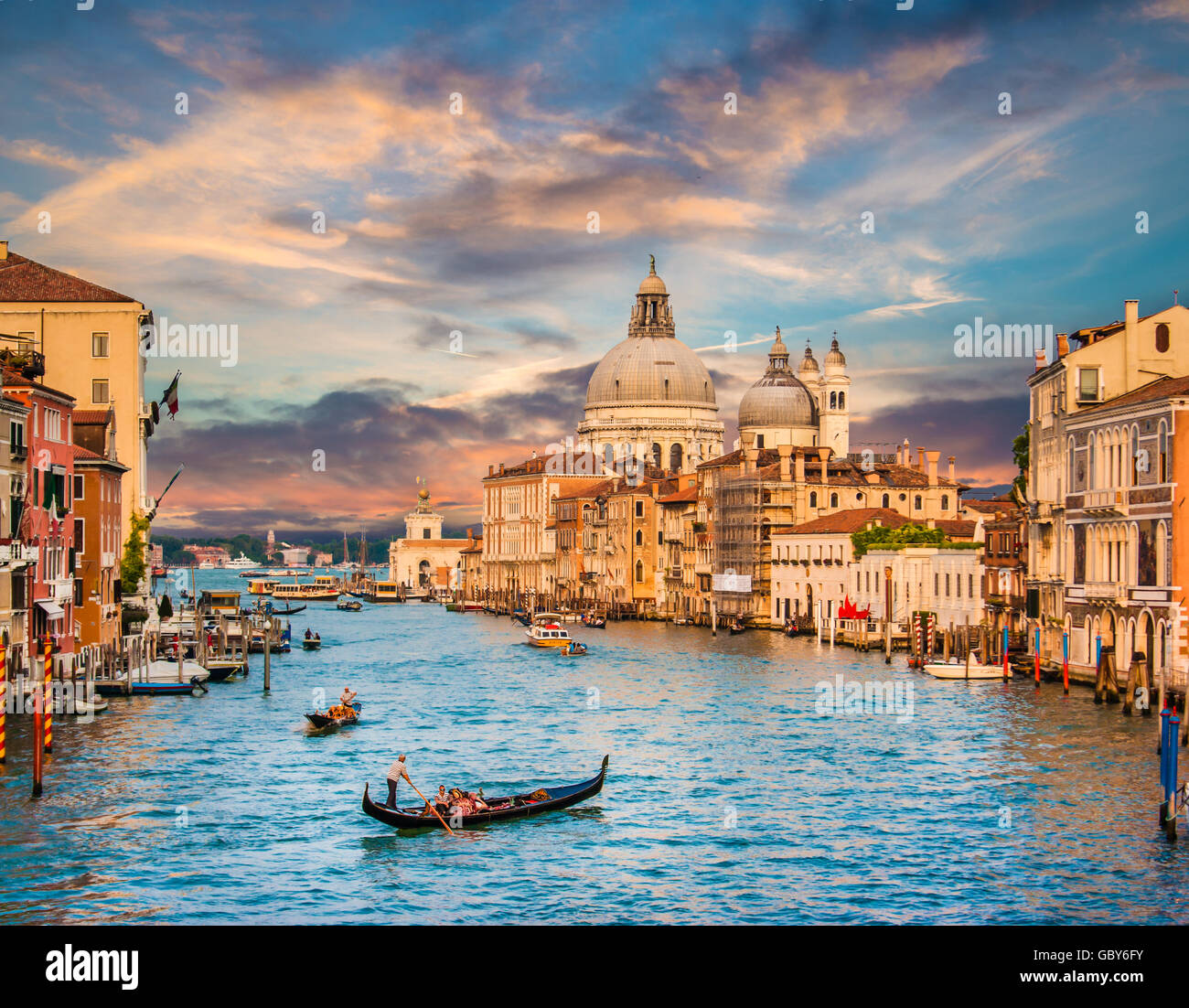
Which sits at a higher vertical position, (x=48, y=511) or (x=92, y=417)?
(x=92, y=417)

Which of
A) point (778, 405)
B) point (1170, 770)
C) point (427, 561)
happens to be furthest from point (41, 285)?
point (427, 561)

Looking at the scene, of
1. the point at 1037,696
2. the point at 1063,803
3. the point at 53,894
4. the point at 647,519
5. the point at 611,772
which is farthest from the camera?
the point at 647,519

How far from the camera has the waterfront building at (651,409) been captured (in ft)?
423

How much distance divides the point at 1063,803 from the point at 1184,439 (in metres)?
12.0

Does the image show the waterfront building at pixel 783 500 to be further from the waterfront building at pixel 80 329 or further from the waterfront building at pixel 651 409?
the waterfront building at pixel 651 409

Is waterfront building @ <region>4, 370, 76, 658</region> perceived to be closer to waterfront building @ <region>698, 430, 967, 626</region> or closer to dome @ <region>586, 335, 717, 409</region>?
waterfront building @ <region>698, 430, 967, 626</region>

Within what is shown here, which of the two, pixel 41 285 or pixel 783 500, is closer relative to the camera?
pixel 41 285

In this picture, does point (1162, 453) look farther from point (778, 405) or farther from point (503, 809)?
point (778, 405)

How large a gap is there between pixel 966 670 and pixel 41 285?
103 ft

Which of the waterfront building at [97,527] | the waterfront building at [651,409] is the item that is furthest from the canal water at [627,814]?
the waterfront building at [651,409]

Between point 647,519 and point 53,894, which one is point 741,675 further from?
point 647,519

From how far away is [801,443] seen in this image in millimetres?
109062

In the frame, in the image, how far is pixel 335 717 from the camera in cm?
3403
